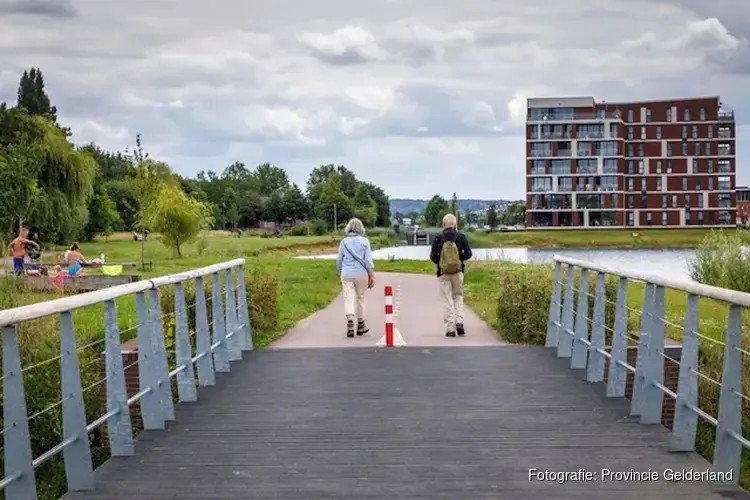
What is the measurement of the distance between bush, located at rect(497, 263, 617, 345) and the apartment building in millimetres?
102064

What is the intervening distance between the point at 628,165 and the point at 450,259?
10682 centimetres

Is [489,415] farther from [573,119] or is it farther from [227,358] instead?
[573,119]

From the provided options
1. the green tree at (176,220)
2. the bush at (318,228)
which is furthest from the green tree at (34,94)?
the green tree at (176,220)

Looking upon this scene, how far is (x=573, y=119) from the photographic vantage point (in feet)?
381

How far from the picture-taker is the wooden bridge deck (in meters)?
5.99

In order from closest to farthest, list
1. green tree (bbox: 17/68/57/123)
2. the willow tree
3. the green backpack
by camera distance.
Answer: the green backpack → the willow tree → green tree (bbox: 17/68/57/123)

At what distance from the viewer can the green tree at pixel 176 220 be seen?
5525 cm

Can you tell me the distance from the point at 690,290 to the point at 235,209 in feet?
479

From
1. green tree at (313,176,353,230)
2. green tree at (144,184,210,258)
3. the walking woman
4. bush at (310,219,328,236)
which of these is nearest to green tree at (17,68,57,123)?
bush at (310,219,328,236)

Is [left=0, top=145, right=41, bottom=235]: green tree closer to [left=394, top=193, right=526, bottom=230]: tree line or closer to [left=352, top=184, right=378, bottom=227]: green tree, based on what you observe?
[left=394, top=193, right=526, bottom=230]: tree line

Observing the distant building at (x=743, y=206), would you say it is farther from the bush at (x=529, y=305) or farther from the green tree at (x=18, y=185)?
the bush at (x=529, y=305)

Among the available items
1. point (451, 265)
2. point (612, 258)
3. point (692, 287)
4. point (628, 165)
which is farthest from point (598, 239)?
point (692, 287)

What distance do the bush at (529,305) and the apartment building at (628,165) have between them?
102 m

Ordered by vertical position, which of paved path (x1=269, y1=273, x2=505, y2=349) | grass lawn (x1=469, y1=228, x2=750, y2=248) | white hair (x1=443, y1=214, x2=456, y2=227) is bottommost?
grass lawn (x1=469, y1=228, x2=750, y2=248)
